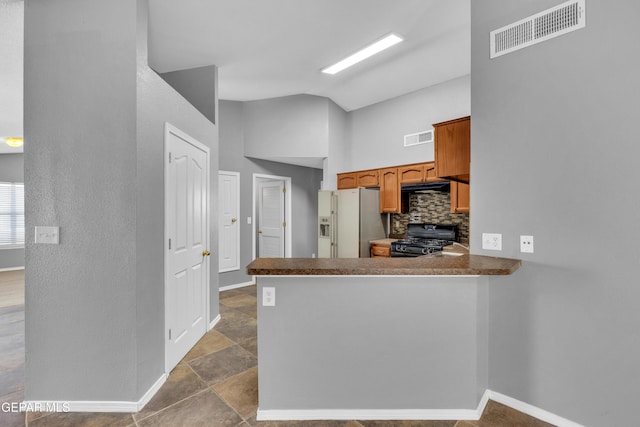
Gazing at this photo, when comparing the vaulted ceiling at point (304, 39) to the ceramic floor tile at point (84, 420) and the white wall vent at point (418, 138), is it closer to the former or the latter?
the white wall vent at point (418, 138)

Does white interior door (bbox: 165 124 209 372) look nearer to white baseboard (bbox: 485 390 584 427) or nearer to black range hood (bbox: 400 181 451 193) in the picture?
white baseboard (bbox: 485 390 584 427)

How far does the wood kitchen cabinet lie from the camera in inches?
151

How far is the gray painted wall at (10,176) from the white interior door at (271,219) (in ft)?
18.3

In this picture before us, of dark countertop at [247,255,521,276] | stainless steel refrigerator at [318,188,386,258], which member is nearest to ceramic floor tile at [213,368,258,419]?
dark countertop at [247,255,521,276]

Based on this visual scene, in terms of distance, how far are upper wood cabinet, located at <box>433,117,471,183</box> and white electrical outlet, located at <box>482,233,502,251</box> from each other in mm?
640

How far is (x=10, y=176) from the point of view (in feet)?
21.2

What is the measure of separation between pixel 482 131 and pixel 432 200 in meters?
2.67

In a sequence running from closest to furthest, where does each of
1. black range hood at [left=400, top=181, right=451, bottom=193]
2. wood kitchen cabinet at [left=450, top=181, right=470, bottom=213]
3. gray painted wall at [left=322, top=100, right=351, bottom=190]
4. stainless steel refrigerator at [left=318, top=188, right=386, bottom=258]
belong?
wood kitchen cabinet at [left=450, top=181, right=470, bottom=213], black range hood at [left=400, top=181, right=451, bottom=193], stainless steel refrigerator at [left=318, top=188, right=386, bottom=258], gray painted wall at [left=322, top=100, right=351, bottom=190]

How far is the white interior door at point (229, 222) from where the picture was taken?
481cm

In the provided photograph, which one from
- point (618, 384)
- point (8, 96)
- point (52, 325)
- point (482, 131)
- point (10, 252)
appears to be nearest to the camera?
point (618, 384)

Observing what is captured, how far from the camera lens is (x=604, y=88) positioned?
5.30ft

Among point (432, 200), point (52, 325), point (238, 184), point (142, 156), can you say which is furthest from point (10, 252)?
point (432, 200)

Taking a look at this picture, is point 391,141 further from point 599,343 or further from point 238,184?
point 599,343

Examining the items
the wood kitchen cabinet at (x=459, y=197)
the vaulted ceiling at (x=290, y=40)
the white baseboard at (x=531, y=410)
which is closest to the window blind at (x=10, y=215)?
the vaulted ceiling at (x=290, y=40)
